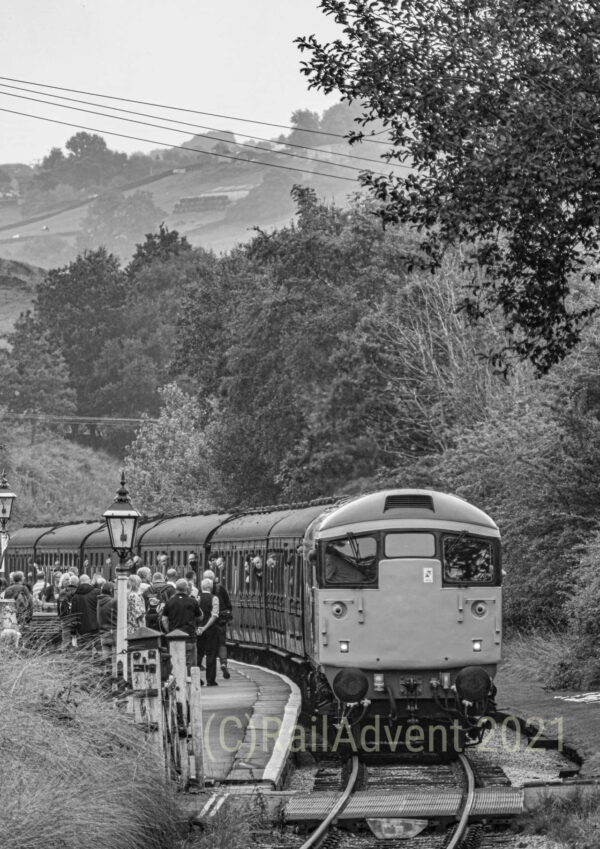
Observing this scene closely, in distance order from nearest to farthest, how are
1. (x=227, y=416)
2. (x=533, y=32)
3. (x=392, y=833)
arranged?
(x=392, y=833), (x=533, y=32), (x=227, y=416)

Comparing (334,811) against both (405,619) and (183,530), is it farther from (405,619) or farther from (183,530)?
(183,530)

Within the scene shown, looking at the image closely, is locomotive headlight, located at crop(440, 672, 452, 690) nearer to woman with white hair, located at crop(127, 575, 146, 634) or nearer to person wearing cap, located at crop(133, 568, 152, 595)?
woman with white hair, located at crop(127, 575, 146, 634)

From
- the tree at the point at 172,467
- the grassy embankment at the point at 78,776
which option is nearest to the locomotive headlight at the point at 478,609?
the grassy embankment at the point at 78,776

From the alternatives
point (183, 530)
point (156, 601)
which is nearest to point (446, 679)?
point (156, 601)

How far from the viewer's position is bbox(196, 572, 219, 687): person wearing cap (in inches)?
1017

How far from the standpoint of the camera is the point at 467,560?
1967 cm

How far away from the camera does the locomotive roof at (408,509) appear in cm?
1972

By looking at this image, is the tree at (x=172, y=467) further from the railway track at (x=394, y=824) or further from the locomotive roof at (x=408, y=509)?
the railway track at (x=394, y=824)

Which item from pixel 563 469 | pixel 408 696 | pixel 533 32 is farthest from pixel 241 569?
pixel 533 32

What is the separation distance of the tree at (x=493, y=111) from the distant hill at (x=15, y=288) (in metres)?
144

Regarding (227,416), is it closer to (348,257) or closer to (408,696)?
(348,257)

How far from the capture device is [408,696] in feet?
62.7

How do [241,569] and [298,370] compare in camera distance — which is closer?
[241,569]

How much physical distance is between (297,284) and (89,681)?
130 ft
